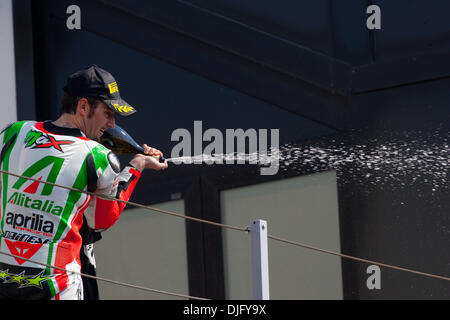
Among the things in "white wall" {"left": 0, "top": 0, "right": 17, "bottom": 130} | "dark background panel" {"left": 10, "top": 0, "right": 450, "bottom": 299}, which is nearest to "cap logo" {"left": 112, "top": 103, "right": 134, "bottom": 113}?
"dark background panel" {"left": 10, "top": 0, "right": 450, "bottom": 299}

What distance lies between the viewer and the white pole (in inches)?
138

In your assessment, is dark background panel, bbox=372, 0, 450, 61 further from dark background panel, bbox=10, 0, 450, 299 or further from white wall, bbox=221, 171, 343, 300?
white wall, bbox=221, 171, 343, 300

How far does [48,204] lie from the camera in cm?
366

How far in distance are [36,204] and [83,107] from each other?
441mm

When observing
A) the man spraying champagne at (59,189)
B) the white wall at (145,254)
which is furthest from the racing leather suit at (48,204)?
the white wall at (145,254)

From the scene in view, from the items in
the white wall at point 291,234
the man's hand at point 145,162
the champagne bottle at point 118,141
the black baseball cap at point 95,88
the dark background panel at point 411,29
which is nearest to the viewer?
the black baseball cap at point 95,88

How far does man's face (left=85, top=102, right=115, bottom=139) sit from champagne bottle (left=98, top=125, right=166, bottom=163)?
1.35 ft

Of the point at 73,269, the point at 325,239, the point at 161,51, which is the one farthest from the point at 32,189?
the point at 161,51

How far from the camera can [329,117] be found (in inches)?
232

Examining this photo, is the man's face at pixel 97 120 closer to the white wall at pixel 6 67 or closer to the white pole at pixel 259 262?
the white pole at pixel 259 262

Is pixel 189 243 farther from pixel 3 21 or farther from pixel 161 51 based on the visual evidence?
pixel 3 21

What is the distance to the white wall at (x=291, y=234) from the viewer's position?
5.88 m

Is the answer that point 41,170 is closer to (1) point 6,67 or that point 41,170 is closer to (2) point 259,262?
(2) point 259,262

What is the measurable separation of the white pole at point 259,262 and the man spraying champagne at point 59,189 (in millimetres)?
582
